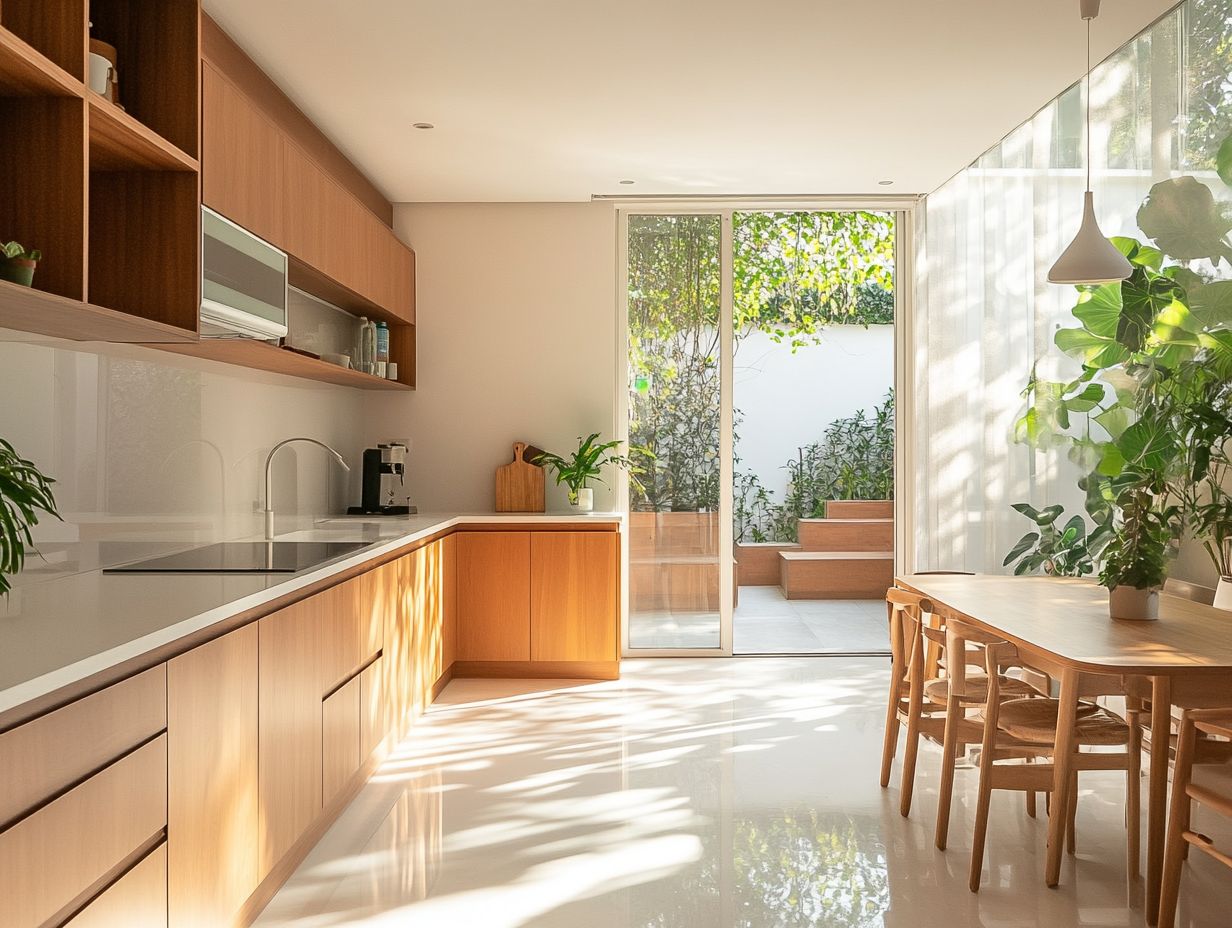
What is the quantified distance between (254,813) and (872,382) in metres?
7.83

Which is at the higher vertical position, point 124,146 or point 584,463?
point 124,146

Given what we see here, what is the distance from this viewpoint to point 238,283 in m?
3.12

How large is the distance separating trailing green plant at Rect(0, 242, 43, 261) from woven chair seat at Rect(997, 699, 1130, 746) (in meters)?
2.78

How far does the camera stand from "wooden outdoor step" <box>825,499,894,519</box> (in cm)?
909

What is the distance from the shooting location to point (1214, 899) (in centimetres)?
277

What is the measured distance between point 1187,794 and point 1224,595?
4.01 ft

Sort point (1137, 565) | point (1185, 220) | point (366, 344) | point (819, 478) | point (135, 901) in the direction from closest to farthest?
point (135, 901) < point (1137, 565) < point (1185, 220) < point (366, 344) < point (819, 478)

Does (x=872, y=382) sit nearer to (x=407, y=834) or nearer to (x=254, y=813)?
(x=407, y=834)

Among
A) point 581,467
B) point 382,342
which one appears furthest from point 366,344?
point 581,467

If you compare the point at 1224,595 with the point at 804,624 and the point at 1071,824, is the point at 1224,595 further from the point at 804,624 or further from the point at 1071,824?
the point at 804,624

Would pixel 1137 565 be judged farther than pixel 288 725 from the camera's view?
Yes

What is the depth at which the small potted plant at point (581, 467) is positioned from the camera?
5.84 m

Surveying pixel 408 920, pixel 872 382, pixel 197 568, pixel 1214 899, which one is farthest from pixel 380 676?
pixel 872 382

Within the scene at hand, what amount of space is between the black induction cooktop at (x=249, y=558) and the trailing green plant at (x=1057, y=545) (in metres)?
2.98
